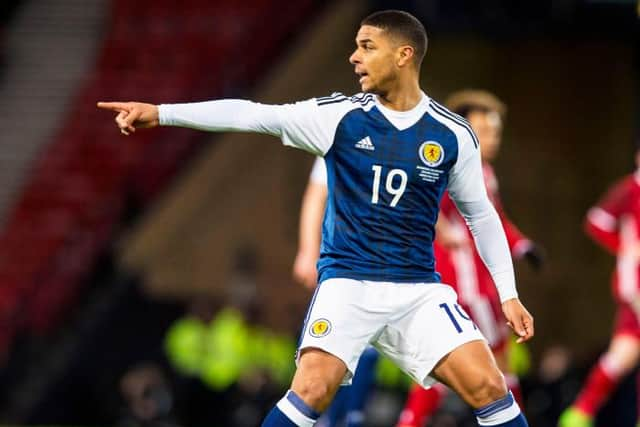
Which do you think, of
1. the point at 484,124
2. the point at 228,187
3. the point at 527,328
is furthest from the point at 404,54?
the point at 228,187

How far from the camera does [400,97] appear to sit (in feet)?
21.2

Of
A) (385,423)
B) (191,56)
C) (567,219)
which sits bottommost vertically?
(385,423)

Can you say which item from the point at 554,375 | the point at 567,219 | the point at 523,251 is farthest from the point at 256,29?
the point at 523,251

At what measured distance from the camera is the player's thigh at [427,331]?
251 inches

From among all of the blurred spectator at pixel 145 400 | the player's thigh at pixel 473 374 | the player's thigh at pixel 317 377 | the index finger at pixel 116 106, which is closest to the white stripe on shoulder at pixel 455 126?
the player's thigh at pixel 473 374

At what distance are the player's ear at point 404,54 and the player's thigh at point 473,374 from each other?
3.86 ft

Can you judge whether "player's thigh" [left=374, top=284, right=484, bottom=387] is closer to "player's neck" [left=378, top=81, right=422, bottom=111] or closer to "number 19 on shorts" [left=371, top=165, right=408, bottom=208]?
"number 19 on shorts" [left=371, top=165, right=408, bottom=208]

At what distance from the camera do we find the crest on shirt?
6.39 meters

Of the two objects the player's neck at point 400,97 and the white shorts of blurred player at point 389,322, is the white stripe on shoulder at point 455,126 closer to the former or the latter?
the player's neck at point 400,97

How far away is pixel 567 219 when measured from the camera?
1806cm

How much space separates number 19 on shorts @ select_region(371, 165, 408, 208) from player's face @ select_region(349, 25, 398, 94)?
0.35m

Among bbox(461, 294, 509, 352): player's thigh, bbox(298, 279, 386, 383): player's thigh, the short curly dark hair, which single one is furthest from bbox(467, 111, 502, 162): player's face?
bbox(298, 279, 386, 383): player's thigh

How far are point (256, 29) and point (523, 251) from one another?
986 centimetres

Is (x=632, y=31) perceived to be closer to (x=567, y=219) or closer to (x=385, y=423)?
(x=567, y=219)
